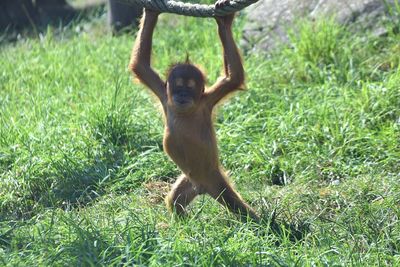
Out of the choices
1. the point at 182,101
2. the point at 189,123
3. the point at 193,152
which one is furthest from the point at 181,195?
the point at 182,101

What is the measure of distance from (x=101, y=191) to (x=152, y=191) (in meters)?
0.30

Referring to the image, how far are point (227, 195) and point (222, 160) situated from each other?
2.71 ft

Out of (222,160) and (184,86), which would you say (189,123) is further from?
(222,160)

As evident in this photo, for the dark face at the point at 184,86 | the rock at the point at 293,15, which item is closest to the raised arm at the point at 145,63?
the dark face at the point at 184,86

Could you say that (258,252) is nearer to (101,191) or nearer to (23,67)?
(101,191)

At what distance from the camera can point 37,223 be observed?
4.54 m

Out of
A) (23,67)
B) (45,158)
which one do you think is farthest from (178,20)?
(45,158)

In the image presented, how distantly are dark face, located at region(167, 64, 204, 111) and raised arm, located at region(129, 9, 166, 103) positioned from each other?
0.12 m

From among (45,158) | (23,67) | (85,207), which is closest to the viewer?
(85,207)

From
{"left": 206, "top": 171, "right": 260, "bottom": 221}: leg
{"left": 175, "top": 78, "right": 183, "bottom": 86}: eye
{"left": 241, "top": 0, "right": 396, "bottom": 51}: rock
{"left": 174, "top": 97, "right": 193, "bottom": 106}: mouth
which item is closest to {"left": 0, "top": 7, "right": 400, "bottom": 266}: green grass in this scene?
{"left": 206, "top": 171, "right": 260, "bottom": 221}: leg

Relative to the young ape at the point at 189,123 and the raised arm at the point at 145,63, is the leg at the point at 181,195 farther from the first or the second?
the raised arm at the point at 145,63

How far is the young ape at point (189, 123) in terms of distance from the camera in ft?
15.8

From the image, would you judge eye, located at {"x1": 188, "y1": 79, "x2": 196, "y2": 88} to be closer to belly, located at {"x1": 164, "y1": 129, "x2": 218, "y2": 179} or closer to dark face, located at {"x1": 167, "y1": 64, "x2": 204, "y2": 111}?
dark face, located at {"x1": 167, "y1": 64, "x2": 204, "y2": 111}

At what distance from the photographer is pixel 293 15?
7.45m
